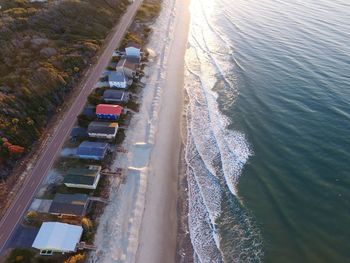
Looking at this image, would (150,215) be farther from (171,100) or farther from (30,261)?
(171,100)

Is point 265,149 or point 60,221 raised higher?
point 265,149

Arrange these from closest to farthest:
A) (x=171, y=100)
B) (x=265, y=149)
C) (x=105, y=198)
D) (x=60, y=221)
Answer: (x=60, y=221), (x=105, y=198), (x=265, y=149), (x=171, y=100)

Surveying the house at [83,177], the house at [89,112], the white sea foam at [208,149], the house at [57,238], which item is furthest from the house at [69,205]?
the house at [89,112]

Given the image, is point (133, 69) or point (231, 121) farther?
point (133, 69)

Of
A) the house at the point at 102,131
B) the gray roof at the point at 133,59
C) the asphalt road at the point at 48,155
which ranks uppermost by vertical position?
the gray roof at the point at 133,59

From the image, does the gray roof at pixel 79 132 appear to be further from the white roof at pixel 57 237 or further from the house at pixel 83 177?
the white roof at pixel 57 237

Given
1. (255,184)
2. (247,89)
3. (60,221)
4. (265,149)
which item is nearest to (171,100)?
(247,89)

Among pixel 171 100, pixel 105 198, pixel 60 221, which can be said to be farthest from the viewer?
pixel 171 100

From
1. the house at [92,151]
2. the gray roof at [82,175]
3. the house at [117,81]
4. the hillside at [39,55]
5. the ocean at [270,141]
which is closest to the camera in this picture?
the ocean at [270,141]
